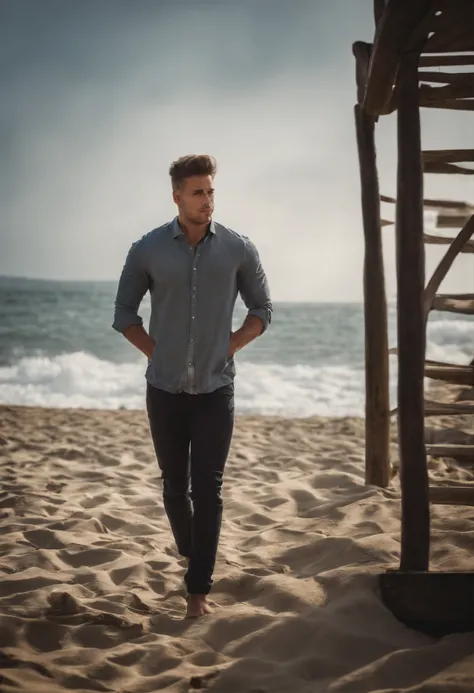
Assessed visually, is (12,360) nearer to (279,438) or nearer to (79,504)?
(279,438)

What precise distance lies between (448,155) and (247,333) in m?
2.54

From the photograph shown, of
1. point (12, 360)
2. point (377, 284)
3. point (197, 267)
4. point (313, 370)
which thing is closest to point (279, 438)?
point (377, 284)

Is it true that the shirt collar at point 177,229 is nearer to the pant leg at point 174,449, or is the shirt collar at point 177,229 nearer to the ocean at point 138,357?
the pant leg at point 174,449

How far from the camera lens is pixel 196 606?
3.02m

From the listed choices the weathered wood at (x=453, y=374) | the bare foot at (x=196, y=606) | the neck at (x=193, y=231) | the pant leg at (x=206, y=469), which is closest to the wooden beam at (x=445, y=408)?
the weathered wood at (x=453, y=374)

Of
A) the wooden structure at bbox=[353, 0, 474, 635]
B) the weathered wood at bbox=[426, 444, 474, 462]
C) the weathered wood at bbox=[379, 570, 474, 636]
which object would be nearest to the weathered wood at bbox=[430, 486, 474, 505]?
the wooden structure at bbox=[353, 0, 474, 635]

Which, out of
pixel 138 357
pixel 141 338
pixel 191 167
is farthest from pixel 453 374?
pixel 138 357

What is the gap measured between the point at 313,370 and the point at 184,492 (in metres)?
17.6

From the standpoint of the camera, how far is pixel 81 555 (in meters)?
3.85

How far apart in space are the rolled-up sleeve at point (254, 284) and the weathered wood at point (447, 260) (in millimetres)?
1843

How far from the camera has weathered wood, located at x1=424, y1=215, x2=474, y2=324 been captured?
4586 millimetres

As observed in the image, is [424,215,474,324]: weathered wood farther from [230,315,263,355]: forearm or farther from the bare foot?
the bare foot

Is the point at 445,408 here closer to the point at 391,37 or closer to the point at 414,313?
the point at 414,313

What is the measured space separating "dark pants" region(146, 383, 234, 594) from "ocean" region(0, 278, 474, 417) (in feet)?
25.1
